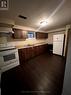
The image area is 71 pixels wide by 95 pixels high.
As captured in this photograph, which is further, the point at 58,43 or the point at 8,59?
the point at 58,43

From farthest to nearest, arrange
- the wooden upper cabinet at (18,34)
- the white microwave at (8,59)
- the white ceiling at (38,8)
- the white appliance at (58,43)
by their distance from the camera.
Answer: the white appliance at (58,43) < the wooden upper cabinet at (18,34) < the white microwave at (8,59) < the white ceiling at (38,8)

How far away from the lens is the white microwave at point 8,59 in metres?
2.41

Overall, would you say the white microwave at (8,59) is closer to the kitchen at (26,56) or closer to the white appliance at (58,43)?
the kitchen at (26,56)

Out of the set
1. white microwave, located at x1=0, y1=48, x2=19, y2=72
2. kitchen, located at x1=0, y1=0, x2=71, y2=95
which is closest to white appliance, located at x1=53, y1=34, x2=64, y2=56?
kitchen, located at x1=0, y1=0, x2=71, y2=95

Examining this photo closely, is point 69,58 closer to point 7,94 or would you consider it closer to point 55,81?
point 55,81

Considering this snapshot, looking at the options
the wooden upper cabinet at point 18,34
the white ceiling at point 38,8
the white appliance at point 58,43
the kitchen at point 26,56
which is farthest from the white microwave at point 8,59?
the white appliance at point 58,43

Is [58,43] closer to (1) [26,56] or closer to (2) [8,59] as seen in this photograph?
(1) [26,56]

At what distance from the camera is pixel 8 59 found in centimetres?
260

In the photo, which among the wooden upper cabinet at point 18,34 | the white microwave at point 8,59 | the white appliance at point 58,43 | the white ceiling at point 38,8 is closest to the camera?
the white ceiling at point 38,8

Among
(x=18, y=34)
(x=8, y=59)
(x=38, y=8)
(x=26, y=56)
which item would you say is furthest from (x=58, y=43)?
(x=8, y=59)

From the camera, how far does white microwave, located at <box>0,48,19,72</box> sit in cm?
241

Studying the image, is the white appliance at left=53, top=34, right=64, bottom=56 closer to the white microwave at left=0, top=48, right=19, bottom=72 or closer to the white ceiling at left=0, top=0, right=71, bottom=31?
the white ceiling at left=0, top=0, right=71, bottom=31

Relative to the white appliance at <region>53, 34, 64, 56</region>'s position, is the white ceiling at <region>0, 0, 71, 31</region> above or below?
above

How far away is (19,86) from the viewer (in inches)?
66.0
